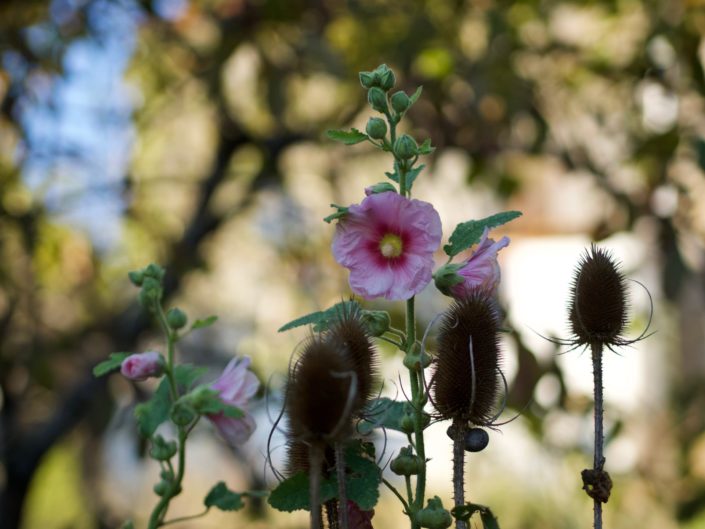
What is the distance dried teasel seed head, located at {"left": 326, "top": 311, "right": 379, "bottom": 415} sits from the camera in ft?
1.24

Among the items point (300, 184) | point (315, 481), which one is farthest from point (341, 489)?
point (300, 184)

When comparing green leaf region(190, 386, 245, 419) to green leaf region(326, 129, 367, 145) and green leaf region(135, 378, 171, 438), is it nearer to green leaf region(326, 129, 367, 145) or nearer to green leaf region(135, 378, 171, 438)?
green leaf region(135, 378, 171, 438)

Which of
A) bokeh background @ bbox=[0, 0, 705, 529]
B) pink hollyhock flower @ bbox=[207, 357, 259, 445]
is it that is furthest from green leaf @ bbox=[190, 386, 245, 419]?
bokeh background @ bbox=[0, 0, 705, 529]

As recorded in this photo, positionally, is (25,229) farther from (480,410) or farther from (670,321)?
(670,321)

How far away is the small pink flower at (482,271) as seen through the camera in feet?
1.51

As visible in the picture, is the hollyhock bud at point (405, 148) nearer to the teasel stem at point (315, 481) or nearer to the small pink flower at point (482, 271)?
the small pink flower at point (482, 271)

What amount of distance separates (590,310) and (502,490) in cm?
231

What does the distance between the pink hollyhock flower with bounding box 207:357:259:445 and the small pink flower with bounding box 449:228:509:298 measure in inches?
4.3

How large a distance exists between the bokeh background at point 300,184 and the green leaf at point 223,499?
766 mm

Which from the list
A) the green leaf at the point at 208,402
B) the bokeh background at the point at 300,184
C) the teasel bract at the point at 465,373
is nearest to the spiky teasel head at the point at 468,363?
the teasel bract at the point at 465,373

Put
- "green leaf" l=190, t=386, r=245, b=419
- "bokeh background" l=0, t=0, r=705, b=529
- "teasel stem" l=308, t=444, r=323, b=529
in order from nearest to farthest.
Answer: "teasel stem" l=308, t=444, r=323, b=529 < "green leaf" l=190, t=386, r=245, b=419 < "bokeh background" l=0, t=0, r=705, b=529

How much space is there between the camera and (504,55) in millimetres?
1764

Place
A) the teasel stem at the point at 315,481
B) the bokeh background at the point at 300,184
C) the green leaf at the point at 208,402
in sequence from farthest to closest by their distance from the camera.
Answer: the bokeh background at the point at 300,184 < the green leaf at the point at 208,402 < the teasel stem at the point at 315,481

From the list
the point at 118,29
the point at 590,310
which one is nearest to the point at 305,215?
the point at 118,29
